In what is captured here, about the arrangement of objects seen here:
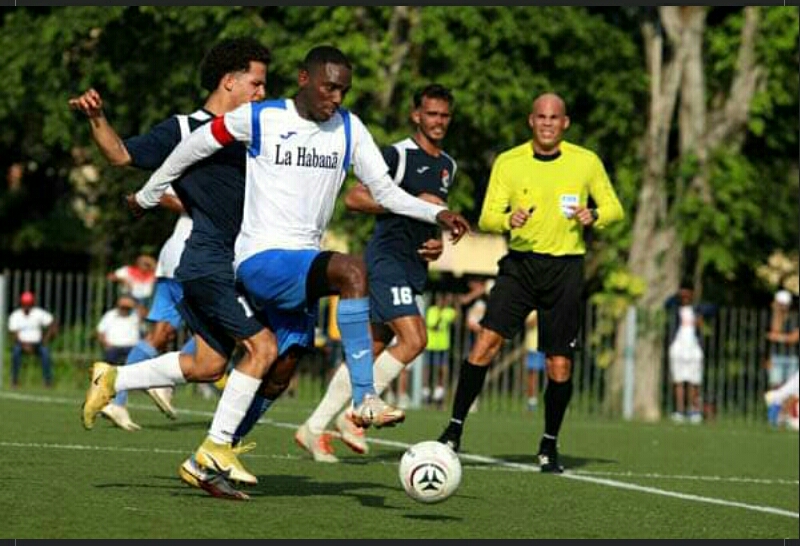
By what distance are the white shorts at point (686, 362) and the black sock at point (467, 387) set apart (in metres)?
16.6

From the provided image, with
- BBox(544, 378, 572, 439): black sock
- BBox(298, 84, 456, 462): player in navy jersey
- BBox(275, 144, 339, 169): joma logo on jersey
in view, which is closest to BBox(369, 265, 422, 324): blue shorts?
BBox(298, 84, 456, 462): player in navy jersey

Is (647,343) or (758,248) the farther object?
(758,248)

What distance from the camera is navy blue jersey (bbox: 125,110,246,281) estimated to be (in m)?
10.4

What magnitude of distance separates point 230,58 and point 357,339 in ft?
6.22

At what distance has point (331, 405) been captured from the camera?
13250mm

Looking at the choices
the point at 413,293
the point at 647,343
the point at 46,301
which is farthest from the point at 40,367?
the point at 413,293

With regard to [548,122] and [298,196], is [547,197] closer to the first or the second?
[548,122]

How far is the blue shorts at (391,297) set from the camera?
1324cm

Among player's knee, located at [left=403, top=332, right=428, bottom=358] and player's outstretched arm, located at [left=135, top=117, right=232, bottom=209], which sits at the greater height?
player's outstretched arm, located at [left=135, top=117, right=232, bottom=209]

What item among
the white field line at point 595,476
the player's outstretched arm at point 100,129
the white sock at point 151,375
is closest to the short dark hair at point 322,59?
the player's outstretched arm at point 100,129

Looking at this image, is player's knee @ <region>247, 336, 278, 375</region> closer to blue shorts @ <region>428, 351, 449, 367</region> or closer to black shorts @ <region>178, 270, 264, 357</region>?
black shorts @ <region>178, 270, 264, 357</region>

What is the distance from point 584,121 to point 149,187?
2434 cm

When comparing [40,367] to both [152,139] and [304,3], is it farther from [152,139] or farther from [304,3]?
[152,139]

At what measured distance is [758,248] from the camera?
115 ft
